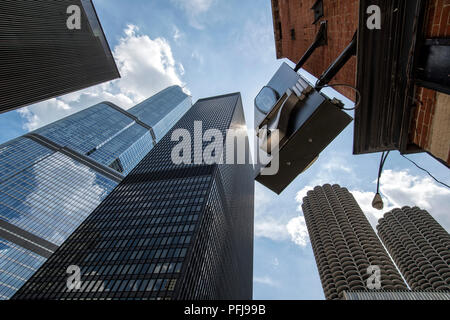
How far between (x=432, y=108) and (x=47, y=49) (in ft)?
171

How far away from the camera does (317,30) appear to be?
5.96 m

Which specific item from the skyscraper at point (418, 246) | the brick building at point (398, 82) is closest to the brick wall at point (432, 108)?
the brick building at point (398, 82)

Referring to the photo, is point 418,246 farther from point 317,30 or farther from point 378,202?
point 317,30

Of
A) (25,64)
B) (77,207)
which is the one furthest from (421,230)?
(77,207)

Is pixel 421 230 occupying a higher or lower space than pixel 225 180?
lower

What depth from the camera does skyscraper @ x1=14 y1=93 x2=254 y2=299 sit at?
4953cm

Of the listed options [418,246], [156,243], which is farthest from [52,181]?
[418,246]

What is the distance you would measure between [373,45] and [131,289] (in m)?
57.3

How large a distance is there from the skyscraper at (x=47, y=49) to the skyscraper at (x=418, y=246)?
395ft

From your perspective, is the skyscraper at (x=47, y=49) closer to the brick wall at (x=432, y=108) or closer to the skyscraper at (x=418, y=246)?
the brick wall at (x=432, y=108)

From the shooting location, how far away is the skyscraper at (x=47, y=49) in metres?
33.0

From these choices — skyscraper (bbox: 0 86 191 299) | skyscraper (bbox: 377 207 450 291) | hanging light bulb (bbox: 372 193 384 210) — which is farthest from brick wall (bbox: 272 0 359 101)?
skyscraper (bbox: 0 86 191 299)
